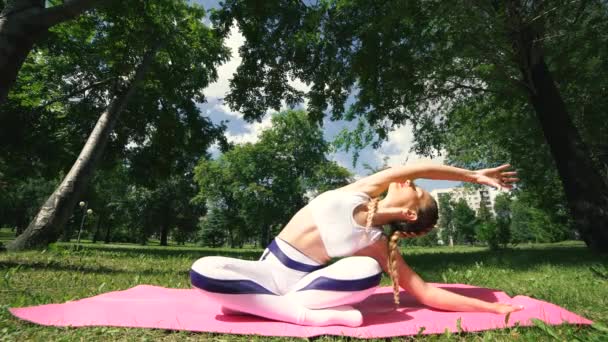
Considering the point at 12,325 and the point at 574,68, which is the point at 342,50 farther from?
the point at 12,325

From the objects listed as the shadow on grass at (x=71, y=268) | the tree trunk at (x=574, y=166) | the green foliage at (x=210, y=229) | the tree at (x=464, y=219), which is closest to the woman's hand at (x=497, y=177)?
the shadow on grass at (x=71, y=268)

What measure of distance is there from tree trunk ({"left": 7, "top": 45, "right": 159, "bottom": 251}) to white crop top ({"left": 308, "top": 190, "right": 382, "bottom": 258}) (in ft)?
33.0

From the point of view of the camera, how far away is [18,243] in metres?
9.64

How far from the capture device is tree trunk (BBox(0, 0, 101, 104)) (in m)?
6.27

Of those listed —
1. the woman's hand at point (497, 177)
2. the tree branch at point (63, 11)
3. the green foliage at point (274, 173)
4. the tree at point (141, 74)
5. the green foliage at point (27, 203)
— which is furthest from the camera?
the green foliage at point (27, 203)

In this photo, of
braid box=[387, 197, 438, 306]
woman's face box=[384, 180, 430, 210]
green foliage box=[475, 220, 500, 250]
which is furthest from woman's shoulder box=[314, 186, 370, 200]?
green foliage box=[475, 220, 500, 250]

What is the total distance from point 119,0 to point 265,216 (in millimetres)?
28636

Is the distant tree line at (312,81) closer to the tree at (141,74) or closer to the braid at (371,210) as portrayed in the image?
the tree at (141,74)

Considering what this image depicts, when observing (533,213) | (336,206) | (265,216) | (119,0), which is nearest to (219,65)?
(119,0)

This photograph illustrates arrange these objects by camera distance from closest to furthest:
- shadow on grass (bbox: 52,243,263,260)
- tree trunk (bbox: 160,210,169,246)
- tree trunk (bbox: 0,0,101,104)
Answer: tree trunk (bbox: 0,0,101,104) → shadow on grass (bbox: 52,243,263,260) → tree trunk (bbox: 160,210,169,246)

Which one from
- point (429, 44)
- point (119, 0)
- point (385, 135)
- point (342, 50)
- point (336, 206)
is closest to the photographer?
point (336, 206)

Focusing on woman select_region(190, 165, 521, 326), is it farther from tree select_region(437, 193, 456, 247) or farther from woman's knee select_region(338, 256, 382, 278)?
tree select_region(437, 193, 456, 247)

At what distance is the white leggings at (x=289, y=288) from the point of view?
2623 mm

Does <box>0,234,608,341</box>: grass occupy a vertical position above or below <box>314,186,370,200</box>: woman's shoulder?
below
